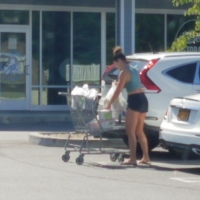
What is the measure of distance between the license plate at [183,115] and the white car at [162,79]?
0.93 meters

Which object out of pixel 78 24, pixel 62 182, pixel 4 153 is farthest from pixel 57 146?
pixel 78 24

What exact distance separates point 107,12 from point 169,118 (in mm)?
10758

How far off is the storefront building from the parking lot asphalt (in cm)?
818

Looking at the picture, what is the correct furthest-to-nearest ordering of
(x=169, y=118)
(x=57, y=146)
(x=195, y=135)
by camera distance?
(x=57, y=146) < (x=169, y=118) < (x=195, y=135)

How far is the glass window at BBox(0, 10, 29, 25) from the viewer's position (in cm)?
2134

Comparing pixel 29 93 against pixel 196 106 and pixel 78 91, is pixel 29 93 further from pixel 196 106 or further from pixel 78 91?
pixel 196 106

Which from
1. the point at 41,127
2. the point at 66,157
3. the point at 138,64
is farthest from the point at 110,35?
the point at 66,157

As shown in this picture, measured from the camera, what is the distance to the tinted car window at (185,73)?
1253cm

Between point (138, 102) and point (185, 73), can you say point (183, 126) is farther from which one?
point (185, 73)

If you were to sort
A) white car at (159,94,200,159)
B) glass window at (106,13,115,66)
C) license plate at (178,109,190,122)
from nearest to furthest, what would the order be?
white car at (159,94,200,159) < license plate at (178,109,190,122) < glass window at (106,13,115,66)

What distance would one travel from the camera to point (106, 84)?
12.9 metres

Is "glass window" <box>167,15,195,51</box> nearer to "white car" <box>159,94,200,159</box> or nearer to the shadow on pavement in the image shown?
the shadow on pavement

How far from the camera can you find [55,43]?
21.8m

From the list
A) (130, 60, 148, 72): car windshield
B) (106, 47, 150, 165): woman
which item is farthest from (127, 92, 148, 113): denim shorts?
(130, 60, 148, 72): car windshield
